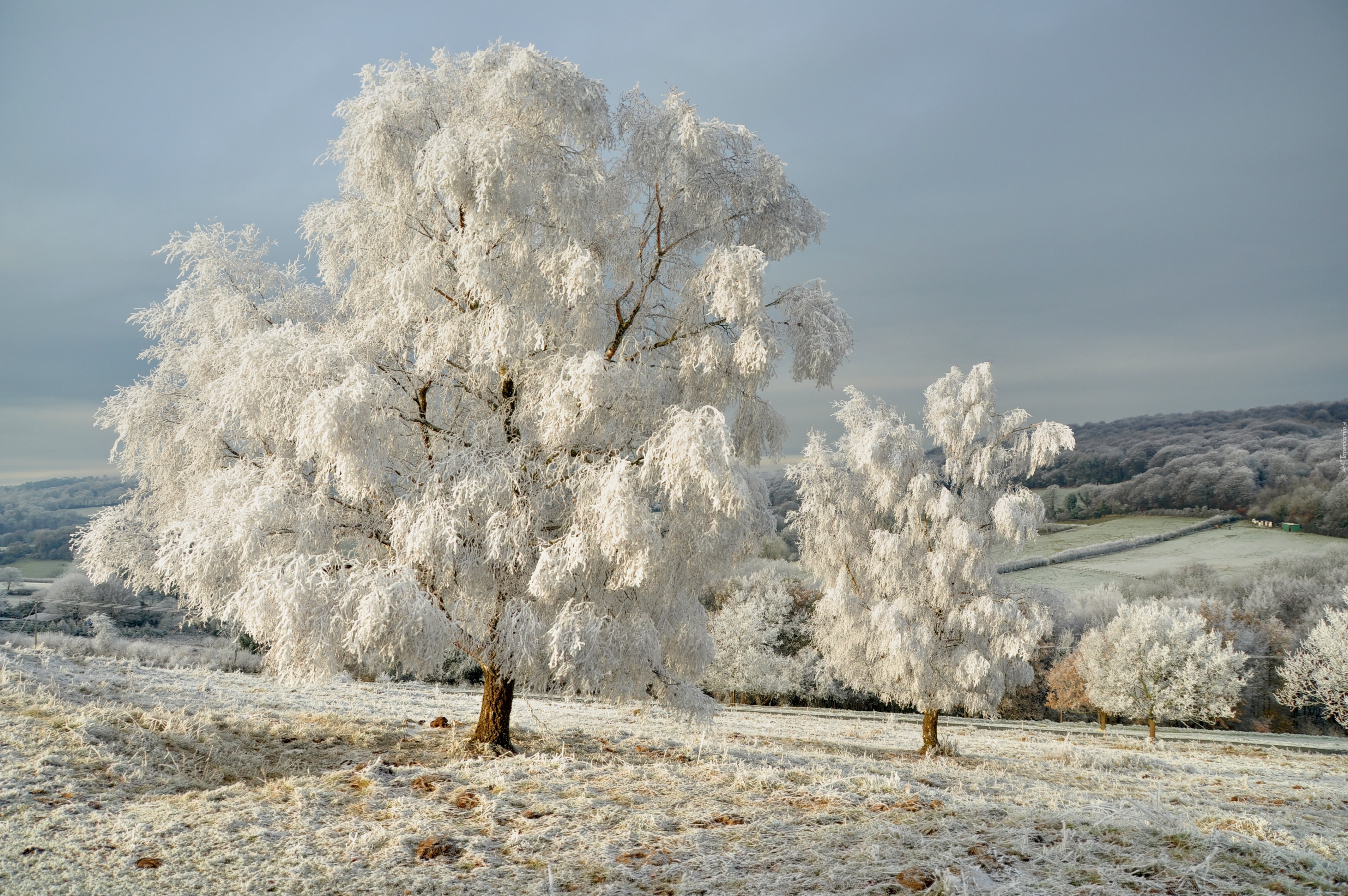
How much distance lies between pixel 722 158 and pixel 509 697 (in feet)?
24.5

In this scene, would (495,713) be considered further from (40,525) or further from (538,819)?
(40,525)

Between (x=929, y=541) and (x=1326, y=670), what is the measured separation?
22564 mm

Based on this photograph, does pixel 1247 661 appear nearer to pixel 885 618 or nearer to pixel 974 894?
pixel 885 618

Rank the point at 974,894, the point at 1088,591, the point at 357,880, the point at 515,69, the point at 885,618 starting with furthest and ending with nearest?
the point at 1088,591 < the point at 885,618 < the point at 515,69 < the point at 357,880 < the point at 974,894

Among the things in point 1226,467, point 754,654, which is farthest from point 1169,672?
point 1226,467

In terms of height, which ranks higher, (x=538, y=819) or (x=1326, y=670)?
(x=538, y=819)

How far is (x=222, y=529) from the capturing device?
7344 mm

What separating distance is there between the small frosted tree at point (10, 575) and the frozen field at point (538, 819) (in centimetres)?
3437

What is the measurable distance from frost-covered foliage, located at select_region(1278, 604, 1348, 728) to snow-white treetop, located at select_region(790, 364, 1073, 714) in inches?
807

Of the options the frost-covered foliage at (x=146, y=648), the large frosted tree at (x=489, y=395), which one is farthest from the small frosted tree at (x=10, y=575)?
the large frosted tree at (x=489, y=395)

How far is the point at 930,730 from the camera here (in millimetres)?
16938

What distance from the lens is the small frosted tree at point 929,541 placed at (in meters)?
15.5

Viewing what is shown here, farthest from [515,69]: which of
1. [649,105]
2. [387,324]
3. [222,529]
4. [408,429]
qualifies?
Result: [222,529]

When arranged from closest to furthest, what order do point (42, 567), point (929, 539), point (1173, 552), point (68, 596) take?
point (929, 539) < point (68, 596) < point (42, 567) < point (1173, 552)
